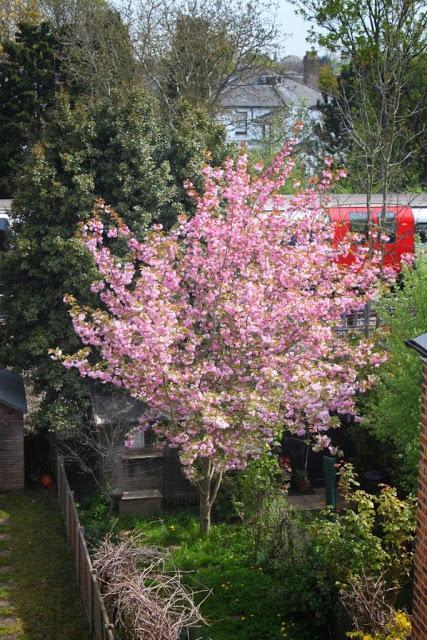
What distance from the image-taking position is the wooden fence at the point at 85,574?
40.3 ft

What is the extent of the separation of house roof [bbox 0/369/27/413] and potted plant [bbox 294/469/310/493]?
6.56 m

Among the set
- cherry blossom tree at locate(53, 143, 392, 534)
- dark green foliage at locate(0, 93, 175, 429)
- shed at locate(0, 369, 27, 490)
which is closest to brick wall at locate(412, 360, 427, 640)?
cherry blossom tree at locate(53, 143, 392, 534)

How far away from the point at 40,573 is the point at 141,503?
312cm

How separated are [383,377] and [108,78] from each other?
26.4m

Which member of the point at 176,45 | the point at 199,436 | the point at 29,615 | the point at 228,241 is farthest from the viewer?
the point at 176,45

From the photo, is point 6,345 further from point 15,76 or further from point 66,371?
point 15,76

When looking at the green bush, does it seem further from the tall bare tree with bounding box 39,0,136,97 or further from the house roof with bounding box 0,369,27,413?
the tall bare tree with bounding box 39,0,136,97

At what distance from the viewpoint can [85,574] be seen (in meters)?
14.1

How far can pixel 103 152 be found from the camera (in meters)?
20.4

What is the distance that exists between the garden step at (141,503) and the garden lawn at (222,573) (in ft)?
0.91

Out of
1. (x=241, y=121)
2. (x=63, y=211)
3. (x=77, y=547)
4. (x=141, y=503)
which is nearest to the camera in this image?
(x=77, y=547)

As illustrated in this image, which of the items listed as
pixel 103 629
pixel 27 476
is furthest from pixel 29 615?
pixel 27 476

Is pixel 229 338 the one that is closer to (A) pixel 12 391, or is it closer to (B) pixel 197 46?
(A) pixel 12 391

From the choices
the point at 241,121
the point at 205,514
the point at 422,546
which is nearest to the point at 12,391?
the point at 205,514
